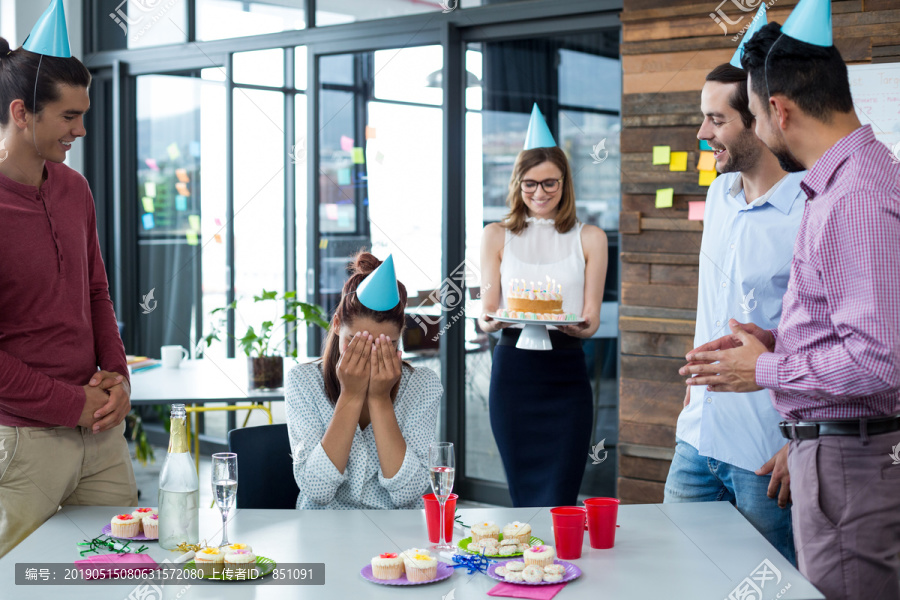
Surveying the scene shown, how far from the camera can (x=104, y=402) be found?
2.24 meters

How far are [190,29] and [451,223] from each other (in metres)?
2.35

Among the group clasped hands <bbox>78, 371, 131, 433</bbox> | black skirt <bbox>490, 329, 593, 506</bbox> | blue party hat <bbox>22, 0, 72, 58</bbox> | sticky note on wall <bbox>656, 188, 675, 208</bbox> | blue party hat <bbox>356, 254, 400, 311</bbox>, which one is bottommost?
black skirt <bbox>490, 329, 593, 506</bbox>

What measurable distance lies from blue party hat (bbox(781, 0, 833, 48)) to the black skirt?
1.70 metres

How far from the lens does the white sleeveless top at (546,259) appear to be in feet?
11.1

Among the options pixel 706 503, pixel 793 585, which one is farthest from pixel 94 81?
pixel 793 585

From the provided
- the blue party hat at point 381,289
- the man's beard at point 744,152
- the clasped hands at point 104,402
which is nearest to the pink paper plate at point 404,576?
the blue party hat at point 381,289

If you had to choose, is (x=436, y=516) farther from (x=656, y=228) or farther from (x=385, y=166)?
(x=385, y=166)

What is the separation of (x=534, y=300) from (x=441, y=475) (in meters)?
1.61

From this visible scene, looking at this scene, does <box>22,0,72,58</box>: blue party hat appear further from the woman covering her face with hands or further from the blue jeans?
the blue jeans

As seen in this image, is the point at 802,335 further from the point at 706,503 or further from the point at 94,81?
the point at 94,81

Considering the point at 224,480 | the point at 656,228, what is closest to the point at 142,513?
the point at 224,480

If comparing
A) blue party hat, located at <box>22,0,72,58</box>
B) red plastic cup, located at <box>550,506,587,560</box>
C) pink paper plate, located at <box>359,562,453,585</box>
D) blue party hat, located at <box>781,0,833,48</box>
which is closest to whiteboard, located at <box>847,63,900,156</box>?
blue party hat, located at <box>781,0,833,48</box>

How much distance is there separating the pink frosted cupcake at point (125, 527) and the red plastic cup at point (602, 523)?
0.98 m

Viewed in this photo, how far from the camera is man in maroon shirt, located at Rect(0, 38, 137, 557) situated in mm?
2148
